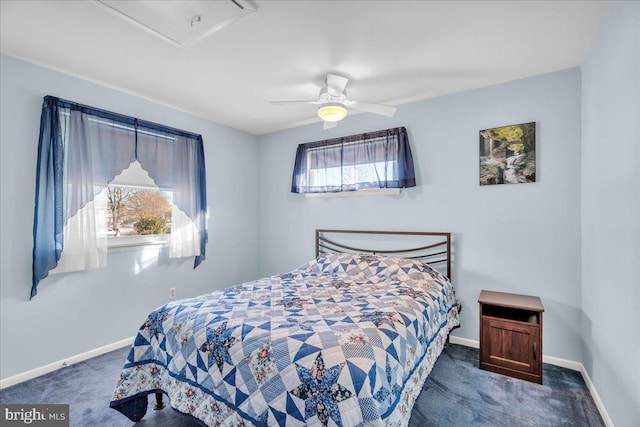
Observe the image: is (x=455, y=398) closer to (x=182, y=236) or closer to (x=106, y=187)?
(x=182, y=236)

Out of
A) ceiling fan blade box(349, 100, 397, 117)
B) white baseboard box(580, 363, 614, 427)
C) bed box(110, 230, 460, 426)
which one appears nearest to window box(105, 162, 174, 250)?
bed box(110, 230, 460, 426)

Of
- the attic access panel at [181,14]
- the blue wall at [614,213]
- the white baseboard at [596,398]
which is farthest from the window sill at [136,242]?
the white baseboard at [596,398]

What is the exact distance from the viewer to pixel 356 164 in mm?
3719

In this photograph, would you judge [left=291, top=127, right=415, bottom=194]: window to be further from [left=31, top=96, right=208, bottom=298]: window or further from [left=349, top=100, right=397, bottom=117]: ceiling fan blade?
[left=31, top=96, right=208, bottom=298]: window

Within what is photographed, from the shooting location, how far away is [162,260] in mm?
3492

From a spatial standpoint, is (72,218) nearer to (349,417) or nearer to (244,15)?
(244,15)

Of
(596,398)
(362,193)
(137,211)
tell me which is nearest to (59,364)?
(137,211)

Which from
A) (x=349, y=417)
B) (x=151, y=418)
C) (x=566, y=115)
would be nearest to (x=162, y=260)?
(x=151, y=418)

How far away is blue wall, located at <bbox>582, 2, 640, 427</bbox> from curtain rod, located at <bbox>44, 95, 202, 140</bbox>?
12.6 ft

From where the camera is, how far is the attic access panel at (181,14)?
5.90 ft

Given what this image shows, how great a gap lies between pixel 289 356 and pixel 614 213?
2049mm

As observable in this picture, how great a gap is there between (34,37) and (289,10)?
6.15ft

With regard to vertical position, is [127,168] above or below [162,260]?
above

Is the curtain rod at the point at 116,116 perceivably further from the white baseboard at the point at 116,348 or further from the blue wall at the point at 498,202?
the white baseboard at the point at 116,348
